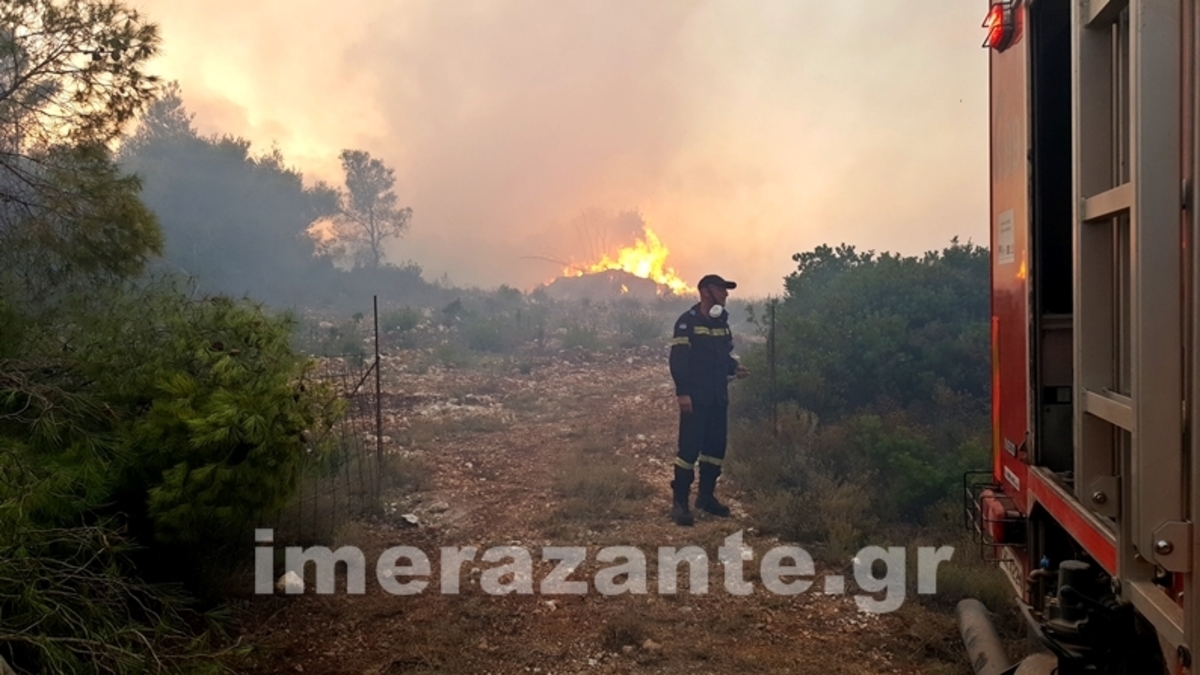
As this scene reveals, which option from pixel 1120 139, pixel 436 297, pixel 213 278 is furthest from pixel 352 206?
pixel 1120 139

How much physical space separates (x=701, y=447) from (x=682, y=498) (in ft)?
1.56

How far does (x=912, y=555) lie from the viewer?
5812 mm

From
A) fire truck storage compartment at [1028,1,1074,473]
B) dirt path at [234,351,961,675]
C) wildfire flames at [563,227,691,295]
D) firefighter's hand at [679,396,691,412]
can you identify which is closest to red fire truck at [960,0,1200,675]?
fire truck storage compartment at [1028,1,1074,473]

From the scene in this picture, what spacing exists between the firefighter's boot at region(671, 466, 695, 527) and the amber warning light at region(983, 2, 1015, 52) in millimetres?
4260

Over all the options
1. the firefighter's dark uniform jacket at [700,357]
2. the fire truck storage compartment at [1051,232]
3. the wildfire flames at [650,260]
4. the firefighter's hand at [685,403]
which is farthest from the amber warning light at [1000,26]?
the wildfire flames at [650,260]

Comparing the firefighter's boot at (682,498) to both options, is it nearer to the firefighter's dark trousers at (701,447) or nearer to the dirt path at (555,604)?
the firefighter's dark trousers at (701,447)

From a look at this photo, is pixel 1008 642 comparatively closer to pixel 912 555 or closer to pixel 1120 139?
pixel 912 555

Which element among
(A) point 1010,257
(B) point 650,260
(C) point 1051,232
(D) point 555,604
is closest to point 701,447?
(D) point 555,604

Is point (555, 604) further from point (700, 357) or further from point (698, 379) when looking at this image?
point (700, 357)

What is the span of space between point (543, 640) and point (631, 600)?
0.78m

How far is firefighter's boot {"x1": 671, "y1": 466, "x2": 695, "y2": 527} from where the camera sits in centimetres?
691

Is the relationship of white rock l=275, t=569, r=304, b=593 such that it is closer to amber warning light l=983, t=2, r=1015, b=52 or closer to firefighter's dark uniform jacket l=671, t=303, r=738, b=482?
firefighter's dark uniform jacket l=671, t=303, r=738, b=482

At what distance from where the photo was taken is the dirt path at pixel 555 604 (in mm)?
4426

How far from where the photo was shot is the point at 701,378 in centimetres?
703
